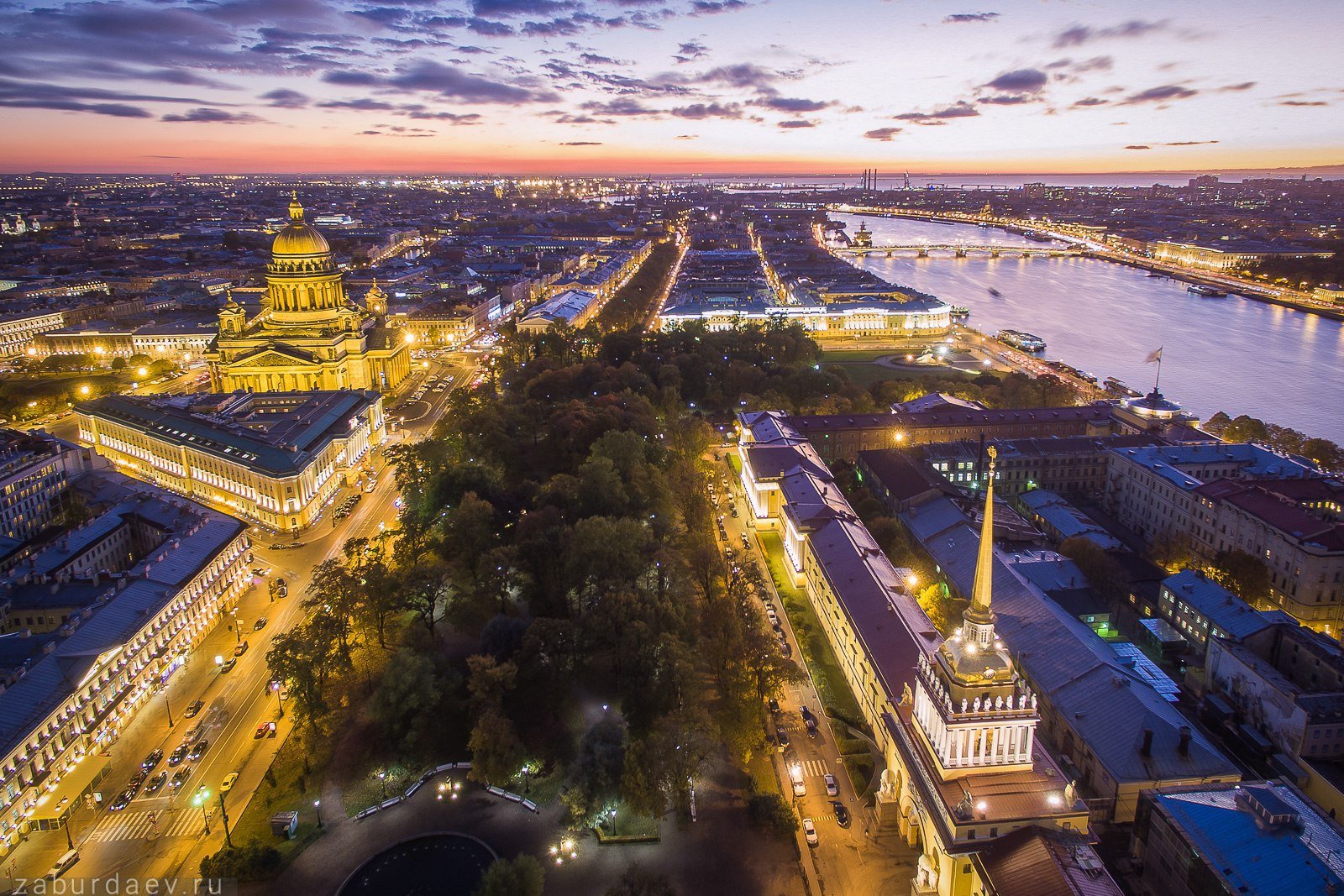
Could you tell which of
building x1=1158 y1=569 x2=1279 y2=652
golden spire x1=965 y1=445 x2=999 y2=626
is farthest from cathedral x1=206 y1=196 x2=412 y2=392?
building x1=1158 y1=569 x2=1279 y2=652

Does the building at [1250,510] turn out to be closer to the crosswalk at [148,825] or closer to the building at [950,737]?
the building at [950,737]

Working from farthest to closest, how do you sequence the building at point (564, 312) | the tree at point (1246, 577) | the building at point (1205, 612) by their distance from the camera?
the building at point (564, 312)
the tree at point (1246, 577)
the building at point (1205, 612)

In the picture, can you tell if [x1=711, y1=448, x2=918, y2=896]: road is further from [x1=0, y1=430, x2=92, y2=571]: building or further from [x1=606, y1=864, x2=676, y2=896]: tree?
[x1=0, y1=430, x2=92, y2=571]: building

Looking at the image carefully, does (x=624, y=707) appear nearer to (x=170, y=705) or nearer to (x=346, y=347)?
(x=170, y=705)

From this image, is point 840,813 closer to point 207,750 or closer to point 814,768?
point 814,768

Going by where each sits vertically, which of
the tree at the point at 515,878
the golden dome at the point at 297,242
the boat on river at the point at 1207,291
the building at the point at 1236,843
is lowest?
the tree at the point at 515,878

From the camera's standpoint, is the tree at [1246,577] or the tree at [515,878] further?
the tree at [1246,577]

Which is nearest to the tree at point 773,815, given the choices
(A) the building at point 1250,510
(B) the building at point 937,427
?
(A) the building at point 1250,510
